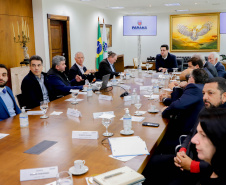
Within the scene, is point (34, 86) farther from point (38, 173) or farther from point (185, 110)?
point (38, 173)

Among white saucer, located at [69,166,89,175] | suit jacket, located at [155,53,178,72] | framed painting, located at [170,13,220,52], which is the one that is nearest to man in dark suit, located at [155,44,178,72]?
suit jacket, located at [155,53,178,72]

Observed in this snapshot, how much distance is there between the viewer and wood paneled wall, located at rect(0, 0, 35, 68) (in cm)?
644

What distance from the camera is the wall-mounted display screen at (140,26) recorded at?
11125mm

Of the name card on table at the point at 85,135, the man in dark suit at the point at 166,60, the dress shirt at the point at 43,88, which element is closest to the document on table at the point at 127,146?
the name card on table at the point at 85,135

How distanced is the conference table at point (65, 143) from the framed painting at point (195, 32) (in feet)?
35.2

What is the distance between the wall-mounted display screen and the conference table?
822 centimetres

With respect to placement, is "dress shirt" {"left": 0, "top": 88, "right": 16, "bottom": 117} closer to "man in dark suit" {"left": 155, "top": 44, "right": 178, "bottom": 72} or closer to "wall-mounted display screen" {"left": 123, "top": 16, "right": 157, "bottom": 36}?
"man in dark suit" {"left": 155, "top": 44, "right": 178, "bottom": 72}

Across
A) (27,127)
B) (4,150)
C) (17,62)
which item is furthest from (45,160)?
Result: (17,62)

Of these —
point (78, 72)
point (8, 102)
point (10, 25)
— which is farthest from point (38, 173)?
point (10, 25)

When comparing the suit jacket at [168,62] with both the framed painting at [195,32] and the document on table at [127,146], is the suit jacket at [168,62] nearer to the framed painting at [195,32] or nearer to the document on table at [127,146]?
the document on table at [127,146]

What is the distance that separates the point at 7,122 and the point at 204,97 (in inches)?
81.3

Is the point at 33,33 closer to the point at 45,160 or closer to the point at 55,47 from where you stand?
the point at 55,47

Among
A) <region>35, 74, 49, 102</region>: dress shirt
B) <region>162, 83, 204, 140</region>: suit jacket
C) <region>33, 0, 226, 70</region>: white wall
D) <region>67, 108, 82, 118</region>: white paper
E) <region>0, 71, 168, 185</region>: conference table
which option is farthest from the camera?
<region>33, 0, 226, 70</region>: white wall

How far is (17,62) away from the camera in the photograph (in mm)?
6984
